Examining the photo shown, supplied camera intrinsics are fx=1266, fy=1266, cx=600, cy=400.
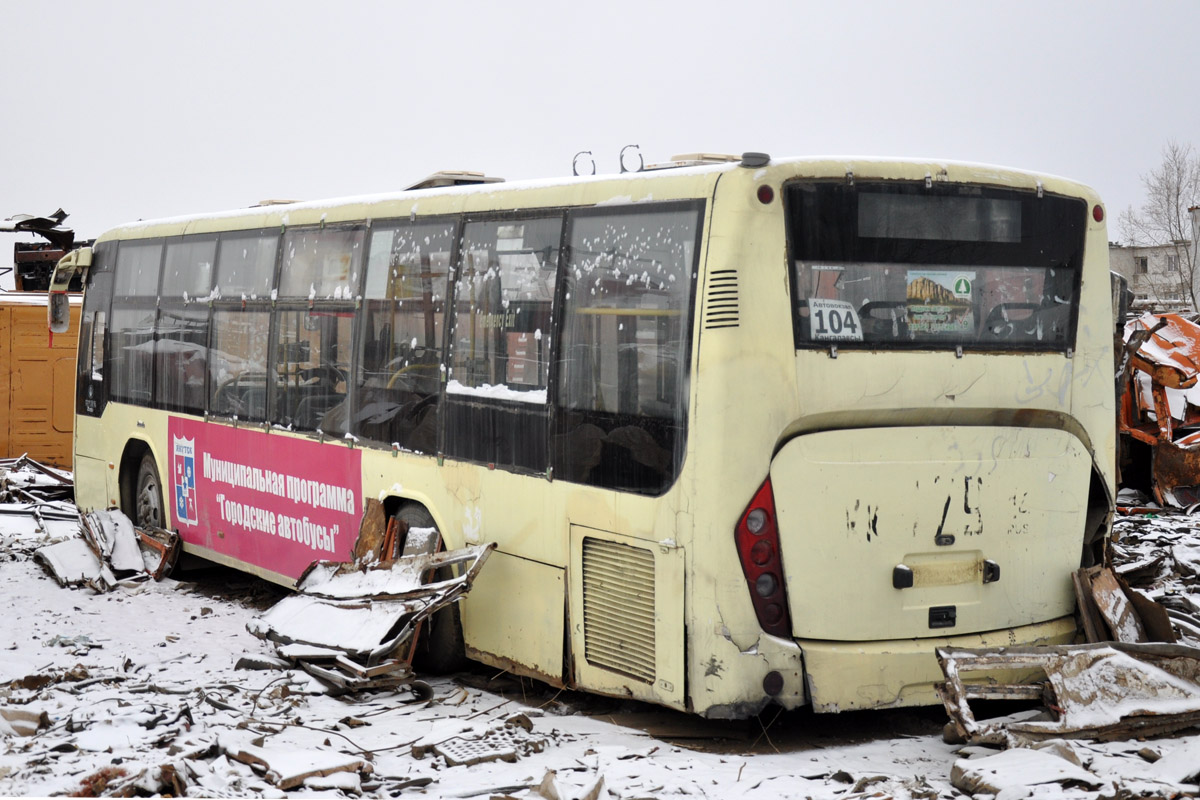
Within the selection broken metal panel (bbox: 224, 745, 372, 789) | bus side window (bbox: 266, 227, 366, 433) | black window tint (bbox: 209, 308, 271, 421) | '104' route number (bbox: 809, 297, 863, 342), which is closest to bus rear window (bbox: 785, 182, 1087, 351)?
'104' route number (bbox: 809, 297, 863, 342)

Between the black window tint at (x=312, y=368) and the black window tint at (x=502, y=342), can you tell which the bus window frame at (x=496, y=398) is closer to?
the black window tint at (x=502, y=342)

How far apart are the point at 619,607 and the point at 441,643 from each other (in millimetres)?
1922

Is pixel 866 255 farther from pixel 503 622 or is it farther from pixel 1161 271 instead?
pixel 1161 271

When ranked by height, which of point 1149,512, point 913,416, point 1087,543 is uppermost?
point 913,416

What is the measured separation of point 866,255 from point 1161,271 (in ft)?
230

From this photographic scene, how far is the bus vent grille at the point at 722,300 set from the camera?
6.18 metres

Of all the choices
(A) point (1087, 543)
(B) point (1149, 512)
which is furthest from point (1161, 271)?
(A) point (1087, 543)

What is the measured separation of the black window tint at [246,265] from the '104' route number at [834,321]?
533 centimetres

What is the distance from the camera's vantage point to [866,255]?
21.0 feet

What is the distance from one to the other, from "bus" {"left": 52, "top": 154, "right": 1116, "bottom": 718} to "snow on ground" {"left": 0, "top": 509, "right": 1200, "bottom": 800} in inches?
11.6

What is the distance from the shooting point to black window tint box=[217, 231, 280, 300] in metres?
10.2

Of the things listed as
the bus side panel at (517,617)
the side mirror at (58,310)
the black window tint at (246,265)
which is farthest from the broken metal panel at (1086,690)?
the side mirror at (58,310)

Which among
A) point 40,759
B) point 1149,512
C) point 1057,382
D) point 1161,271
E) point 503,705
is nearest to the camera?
point 40,759

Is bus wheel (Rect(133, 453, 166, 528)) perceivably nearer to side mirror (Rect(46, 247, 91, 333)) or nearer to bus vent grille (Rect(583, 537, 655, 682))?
side mirror (Rect(46, 247, 91, 333))
